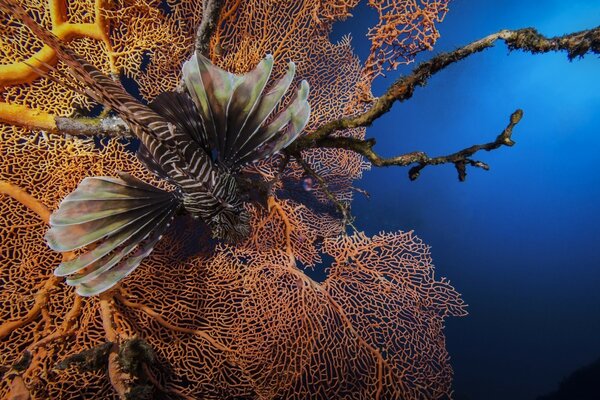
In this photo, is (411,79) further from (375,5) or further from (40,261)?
(40,261)

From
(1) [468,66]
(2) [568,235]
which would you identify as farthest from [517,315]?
(1) [468,66]

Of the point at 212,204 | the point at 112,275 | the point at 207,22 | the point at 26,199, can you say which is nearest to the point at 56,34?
the point at 207,22

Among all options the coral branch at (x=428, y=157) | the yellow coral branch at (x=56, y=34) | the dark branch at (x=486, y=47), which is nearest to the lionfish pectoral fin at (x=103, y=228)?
the yellow coral branch at (x=56, y=34)

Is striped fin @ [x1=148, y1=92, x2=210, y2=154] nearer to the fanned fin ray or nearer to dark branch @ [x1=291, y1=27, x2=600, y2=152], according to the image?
the fanned fin ray

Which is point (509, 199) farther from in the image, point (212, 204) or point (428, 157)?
point (212, 204)

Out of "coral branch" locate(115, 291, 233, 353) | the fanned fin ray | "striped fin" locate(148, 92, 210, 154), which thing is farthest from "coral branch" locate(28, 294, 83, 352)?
"striped fin" locate(148, 92, 210, 154)

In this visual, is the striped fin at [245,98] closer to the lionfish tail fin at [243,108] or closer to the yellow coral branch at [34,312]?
the lionfish tail fin at [243,108]
